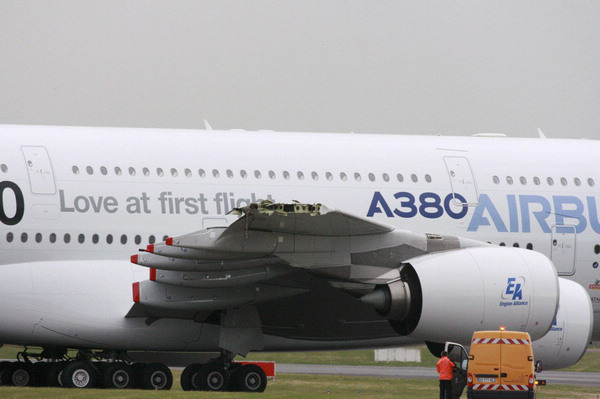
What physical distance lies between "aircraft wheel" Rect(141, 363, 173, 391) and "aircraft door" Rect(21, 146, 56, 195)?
14.0 ft

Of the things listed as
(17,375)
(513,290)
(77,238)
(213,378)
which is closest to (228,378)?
(213,378)

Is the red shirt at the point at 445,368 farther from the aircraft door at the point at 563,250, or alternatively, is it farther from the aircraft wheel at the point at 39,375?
the aircraft wheel at the point at 39,375

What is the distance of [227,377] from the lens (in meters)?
22.6

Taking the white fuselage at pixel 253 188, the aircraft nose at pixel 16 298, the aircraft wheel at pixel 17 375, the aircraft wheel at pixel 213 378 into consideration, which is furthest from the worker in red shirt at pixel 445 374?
the aircraft wheel at pixel 17 375

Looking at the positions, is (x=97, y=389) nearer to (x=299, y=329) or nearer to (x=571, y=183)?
(x=299, y=329)

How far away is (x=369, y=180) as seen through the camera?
76.1 feet

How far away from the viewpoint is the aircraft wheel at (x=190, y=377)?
23005mm

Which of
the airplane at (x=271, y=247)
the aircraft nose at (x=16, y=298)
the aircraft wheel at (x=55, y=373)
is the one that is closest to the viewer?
the airplane at (x=271, y=247)

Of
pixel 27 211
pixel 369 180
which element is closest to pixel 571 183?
pixel 369 180

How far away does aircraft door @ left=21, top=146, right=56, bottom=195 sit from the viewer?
71.4 ft

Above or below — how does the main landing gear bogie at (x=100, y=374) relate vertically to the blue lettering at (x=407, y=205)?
below

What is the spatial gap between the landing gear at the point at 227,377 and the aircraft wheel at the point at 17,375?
4.26m

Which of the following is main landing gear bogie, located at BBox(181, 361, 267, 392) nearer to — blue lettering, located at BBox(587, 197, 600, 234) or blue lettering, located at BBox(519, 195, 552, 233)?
blue lettering, located at BBox(519, 195, 552, 233)

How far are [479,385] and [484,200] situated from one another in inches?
225
